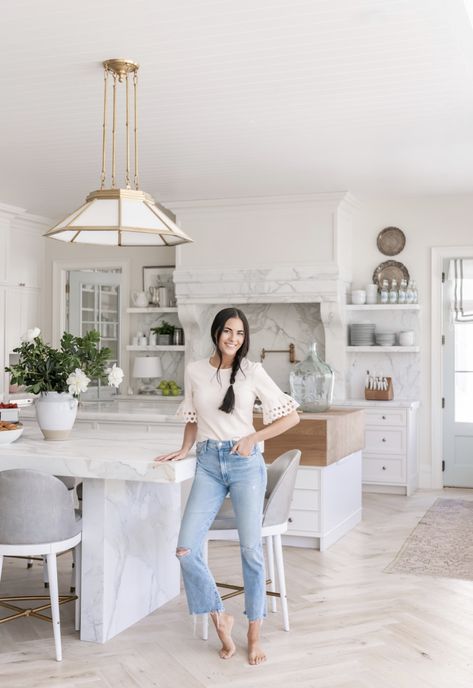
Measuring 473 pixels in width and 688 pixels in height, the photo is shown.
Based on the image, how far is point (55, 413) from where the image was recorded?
12.9 feet

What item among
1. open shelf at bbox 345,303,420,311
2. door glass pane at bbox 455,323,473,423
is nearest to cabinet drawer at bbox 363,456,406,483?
door glass pane at bbox 455,323,473,423

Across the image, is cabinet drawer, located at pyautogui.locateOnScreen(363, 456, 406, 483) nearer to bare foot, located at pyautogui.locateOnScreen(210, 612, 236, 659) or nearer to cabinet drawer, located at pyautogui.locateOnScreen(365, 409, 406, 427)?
cabinet drawer, located at pyautogui.locateOnScreen(365, 409, 406, 427)

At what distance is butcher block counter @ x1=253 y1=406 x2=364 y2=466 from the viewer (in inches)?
201

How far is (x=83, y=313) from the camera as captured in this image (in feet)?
29.7

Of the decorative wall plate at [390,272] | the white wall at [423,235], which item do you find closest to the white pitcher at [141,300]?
the white wall at [423,235]

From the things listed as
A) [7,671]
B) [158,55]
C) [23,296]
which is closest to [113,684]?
[7,671]

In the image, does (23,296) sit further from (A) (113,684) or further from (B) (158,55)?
(A) (113,684)

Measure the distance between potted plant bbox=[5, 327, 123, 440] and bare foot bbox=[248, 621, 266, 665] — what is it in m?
1.29

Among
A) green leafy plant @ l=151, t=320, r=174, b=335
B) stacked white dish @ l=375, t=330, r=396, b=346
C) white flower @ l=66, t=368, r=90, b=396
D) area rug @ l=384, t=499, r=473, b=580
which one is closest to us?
white flower @ l=66, t=368, r=90, b=396

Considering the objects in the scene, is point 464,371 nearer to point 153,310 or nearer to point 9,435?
point 153,310

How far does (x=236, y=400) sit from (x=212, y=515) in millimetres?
484

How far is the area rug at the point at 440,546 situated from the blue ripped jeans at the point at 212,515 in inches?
63.0

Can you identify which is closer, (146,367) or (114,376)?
(114,376)

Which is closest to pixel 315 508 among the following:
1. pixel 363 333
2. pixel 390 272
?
pixel 363 333
